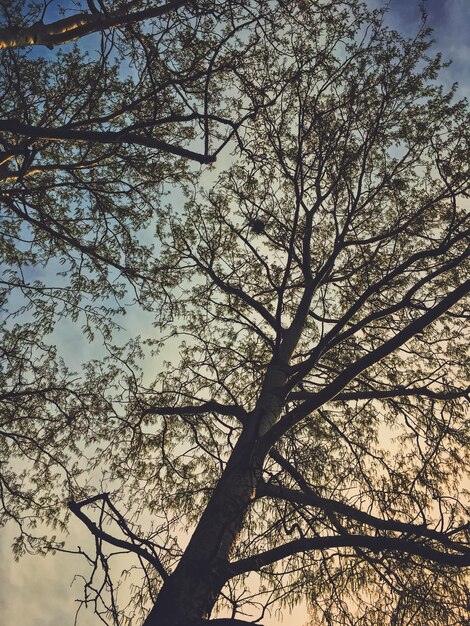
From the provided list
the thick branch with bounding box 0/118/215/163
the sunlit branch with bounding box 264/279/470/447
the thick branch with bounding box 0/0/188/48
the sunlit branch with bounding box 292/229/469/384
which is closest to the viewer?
the sunlit branch with bounding box 264/279/470/447

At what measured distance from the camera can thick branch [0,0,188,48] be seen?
4281mm

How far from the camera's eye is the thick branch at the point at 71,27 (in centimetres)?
428

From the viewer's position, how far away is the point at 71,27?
484 centimetres

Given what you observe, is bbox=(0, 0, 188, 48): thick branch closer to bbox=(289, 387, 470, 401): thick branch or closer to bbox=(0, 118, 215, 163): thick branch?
bbox=(0, 118, 215, 163): thick branch

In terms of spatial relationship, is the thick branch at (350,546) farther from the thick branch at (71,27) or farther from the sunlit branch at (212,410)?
the thick branch at (71,27)

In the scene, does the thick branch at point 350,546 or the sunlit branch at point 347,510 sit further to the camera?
the sunlit branch at point 347,510

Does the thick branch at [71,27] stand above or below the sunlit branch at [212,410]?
above

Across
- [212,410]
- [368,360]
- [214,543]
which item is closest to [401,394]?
[368,360]

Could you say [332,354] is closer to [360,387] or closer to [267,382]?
[360,387]

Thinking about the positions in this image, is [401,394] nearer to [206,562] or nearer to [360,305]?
[360,305]

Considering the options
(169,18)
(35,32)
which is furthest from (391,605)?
(35,32)

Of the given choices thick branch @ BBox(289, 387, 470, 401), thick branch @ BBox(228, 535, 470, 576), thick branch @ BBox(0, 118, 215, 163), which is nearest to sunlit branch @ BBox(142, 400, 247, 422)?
thick branch @ BBox(289, 387, 470, 401)

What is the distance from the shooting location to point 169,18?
4.06 m

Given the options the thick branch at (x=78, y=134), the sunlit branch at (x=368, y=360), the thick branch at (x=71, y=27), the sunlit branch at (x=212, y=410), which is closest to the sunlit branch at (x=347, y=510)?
the sunlit branch at (x=368, y=360)
